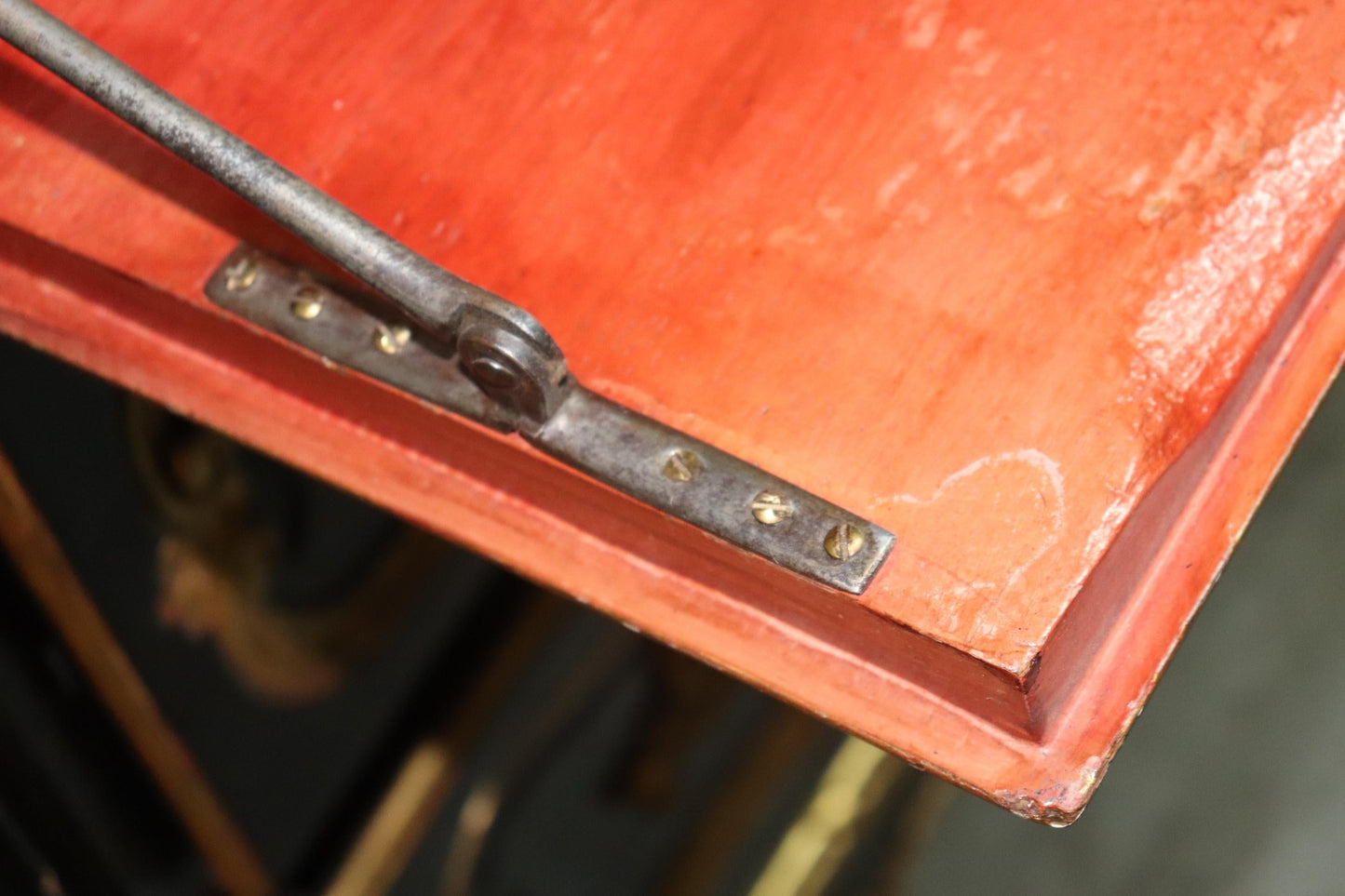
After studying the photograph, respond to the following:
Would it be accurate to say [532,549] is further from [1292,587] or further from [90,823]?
[1292,587]

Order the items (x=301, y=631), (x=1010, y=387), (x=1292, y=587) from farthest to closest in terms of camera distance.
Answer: (x=1292, y=587) → (x=301, y=631) → (x=1010, y=387)

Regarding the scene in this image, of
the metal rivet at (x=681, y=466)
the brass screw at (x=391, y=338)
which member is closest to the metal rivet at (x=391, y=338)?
the brass screw at (x=391, y=338)

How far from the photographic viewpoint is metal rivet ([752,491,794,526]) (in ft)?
1.47

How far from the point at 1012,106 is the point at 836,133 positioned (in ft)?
0.21

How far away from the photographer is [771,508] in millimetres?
450

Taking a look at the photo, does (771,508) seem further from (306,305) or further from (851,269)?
(306,305)

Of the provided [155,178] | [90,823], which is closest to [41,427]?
[90,823]

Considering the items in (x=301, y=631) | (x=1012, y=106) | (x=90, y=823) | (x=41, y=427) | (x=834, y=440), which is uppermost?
(x=1012, y=106)

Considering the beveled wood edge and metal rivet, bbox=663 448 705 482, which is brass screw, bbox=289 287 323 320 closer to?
the beveled wood edge

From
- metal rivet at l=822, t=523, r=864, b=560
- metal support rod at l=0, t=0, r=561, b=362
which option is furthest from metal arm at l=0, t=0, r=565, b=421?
metal rivet at l=822, t=523, r=864, b=560

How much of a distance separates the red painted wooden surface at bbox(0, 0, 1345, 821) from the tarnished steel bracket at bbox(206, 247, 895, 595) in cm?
1

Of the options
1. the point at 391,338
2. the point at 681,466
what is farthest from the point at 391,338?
the point at 681,466

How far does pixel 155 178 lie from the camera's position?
0.54m

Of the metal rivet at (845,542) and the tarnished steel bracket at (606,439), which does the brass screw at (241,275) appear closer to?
the tarnished steel bracket at (606,439)
